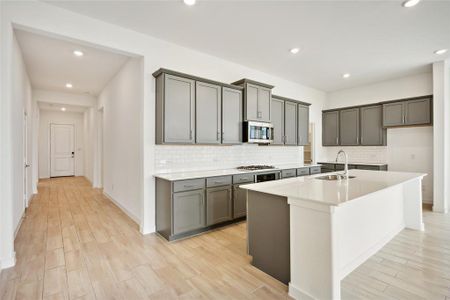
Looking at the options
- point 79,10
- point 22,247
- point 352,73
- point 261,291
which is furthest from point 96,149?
point 352,73

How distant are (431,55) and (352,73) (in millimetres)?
1350

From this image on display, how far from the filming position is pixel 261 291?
1.97 metres

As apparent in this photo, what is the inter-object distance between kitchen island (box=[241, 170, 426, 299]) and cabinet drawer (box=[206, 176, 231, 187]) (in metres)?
1.04

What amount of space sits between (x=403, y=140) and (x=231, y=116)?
4479mm

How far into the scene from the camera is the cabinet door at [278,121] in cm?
491

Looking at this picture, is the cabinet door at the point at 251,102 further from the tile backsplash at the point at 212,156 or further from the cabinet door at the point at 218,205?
the cabinet door at the point at 218,205

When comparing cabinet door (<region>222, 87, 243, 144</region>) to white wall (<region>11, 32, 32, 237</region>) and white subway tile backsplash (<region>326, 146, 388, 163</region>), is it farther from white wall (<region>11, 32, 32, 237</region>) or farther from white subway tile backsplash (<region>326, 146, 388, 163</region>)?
white subway tile backsplash (<region>326, 146, 388, 163</region>)

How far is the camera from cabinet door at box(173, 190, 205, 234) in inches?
120

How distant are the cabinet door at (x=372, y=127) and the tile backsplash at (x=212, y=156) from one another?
2138mm

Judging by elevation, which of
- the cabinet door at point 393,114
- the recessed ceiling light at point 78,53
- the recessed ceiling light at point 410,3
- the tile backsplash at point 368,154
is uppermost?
the recessed ceiling light at point 410,3

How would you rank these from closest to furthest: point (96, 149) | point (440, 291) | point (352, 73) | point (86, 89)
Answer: point (440, 291) → point (352, 73) → point (86, 89) → point (96, 149)

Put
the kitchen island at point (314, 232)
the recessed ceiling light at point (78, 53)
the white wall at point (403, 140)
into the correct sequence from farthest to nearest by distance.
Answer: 1. the white wall at point (403, 140)
2. the recessed ceiling light at point (78, 53)
3. the kitchen island at point (314, 232)

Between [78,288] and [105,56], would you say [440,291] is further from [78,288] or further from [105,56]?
[105,56]

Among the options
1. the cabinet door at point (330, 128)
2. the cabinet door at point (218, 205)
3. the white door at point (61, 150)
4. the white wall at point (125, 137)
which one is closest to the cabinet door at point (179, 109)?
the white wall at point (125, 137)
